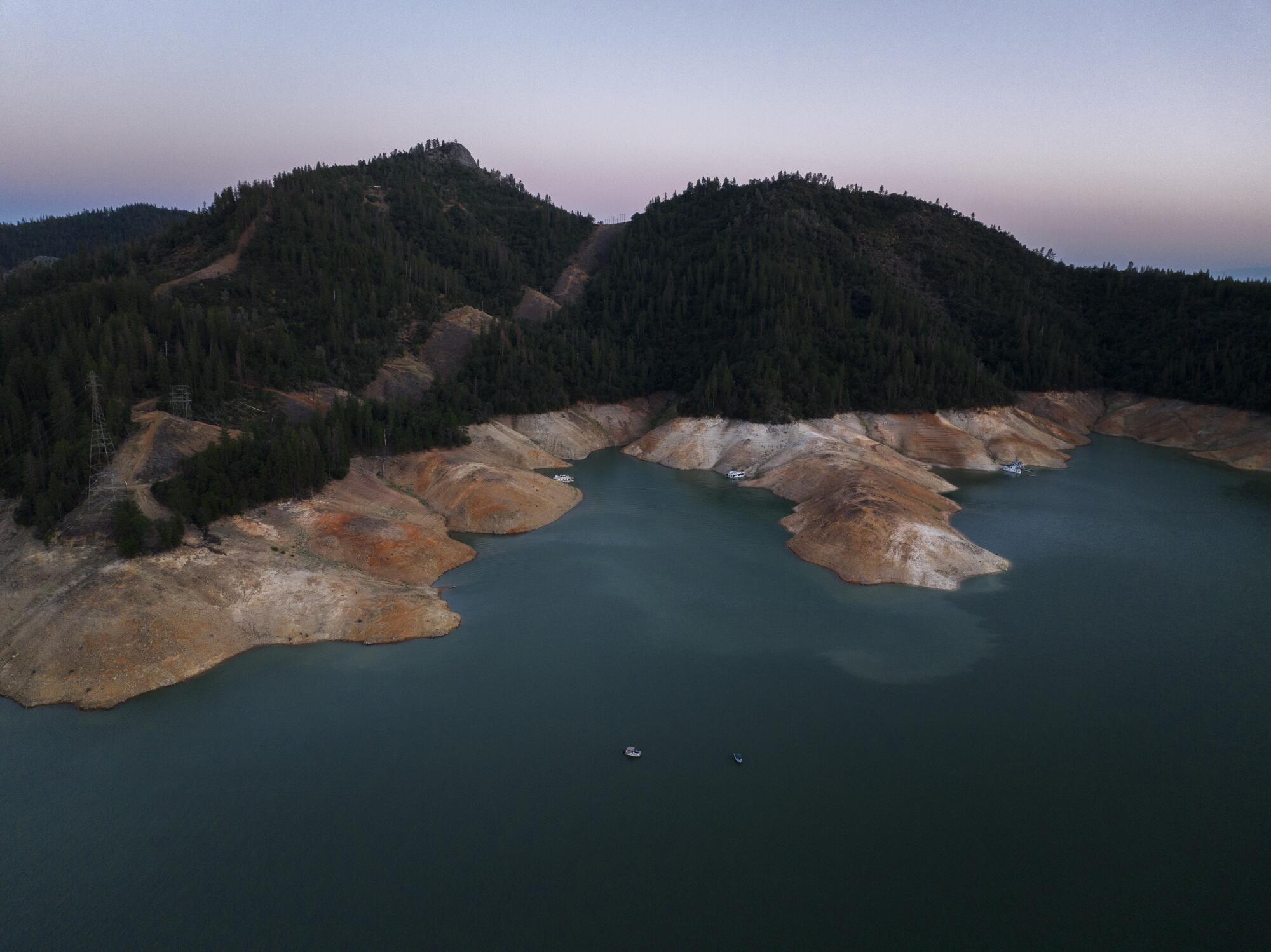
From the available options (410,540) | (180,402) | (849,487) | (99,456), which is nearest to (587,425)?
(849,487)

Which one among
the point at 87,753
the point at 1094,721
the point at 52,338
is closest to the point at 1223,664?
the point at 1094,721

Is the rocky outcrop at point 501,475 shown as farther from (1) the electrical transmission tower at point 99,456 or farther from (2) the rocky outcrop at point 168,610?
(1) the electrical transmission tower at point 99,456

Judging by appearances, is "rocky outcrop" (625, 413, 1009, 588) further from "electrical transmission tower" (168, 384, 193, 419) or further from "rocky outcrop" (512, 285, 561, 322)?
"electrical transmission tower" (168, 384, 193, 419)

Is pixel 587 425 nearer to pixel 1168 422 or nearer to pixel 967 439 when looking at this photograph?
pixel 967 439

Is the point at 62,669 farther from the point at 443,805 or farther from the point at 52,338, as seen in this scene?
the point at 52,338

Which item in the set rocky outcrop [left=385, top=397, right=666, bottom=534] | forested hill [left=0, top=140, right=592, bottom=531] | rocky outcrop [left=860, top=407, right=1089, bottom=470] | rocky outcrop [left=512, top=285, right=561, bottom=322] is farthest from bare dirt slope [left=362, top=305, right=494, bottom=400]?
rocky outcrop [left=860, top=407, right=1089, bottom=470]

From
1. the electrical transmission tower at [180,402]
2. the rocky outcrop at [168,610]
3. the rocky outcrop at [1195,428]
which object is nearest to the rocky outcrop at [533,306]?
the electrical transmission tower at [180,402]
